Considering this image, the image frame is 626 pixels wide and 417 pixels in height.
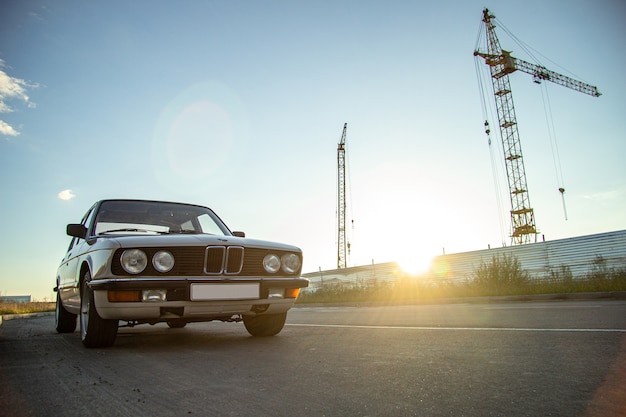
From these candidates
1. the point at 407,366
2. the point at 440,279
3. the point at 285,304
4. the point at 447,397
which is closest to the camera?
the point at 447,397

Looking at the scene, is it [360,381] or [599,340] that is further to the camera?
[599,340]

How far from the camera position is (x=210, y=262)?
407 centimetres

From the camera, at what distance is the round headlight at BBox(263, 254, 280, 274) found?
4449mm

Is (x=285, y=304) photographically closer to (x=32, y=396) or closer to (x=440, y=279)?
(x=32, y=396)

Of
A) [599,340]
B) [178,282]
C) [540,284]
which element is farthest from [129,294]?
[540,284]

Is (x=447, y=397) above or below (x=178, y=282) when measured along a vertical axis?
below

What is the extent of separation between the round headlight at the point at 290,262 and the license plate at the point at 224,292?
47cm

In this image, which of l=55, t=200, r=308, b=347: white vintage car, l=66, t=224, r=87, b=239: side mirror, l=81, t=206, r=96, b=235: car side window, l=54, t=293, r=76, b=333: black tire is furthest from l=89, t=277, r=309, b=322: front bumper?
l=54, t=293, r=76, b=333: black tire

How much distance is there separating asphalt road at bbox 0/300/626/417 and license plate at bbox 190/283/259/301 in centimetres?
45

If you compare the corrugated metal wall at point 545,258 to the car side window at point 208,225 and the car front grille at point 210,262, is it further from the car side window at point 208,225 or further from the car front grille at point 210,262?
the car front grille at point 210,262

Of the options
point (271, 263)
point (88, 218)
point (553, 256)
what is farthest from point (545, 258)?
point (88, 218)

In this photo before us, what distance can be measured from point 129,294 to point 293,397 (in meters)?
2.22

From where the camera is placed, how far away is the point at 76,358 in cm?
349

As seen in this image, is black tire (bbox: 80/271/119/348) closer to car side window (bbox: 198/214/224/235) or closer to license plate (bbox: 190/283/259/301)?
license plate (bbox: 190/283/259/301)
